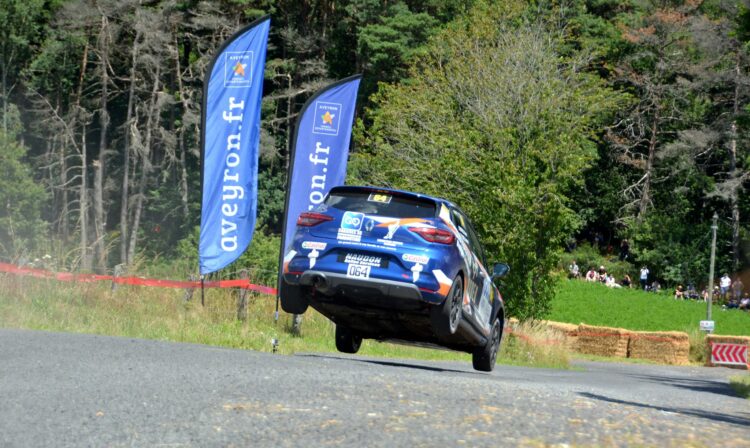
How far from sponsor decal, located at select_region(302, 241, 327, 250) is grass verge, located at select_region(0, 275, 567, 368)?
359cm

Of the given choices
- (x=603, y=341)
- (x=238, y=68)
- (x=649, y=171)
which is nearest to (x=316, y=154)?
(x=238, y=68)

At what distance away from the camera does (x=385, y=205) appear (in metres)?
13.3

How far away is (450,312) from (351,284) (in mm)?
1175

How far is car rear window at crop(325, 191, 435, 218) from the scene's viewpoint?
13.3m

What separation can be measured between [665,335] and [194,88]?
33.3 metres

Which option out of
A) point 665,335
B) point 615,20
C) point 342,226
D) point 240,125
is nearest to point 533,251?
point 665,335

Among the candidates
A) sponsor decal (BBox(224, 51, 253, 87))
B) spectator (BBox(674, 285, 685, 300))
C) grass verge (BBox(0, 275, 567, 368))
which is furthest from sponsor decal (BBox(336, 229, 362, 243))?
spectator (BBox(674, 285, 685, 300))

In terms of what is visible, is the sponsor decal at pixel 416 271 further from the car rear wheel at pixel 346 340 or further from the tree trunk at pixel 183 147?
the tree trunk at pixel 183 147

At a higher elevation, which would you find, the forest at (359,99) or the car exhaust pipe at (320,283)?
the forest at (359,99)

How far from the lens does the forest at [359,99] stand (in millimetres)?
59031

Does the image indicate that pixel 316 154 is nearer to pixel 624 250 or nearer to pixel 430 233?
pixel 430 233

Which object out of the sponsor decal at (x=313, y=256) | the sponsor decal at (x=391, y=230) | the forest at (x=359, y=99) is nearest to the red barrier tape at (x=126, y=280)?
the sponsor decal at (x=313, y=256)

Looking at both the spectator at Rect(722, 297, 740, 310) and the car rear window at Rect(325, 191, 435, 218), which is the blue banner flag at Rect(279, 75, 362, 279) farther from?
the spectator at Rect(722, 297, 740, 310)

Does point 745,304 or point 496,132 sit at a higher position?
point 496,132
